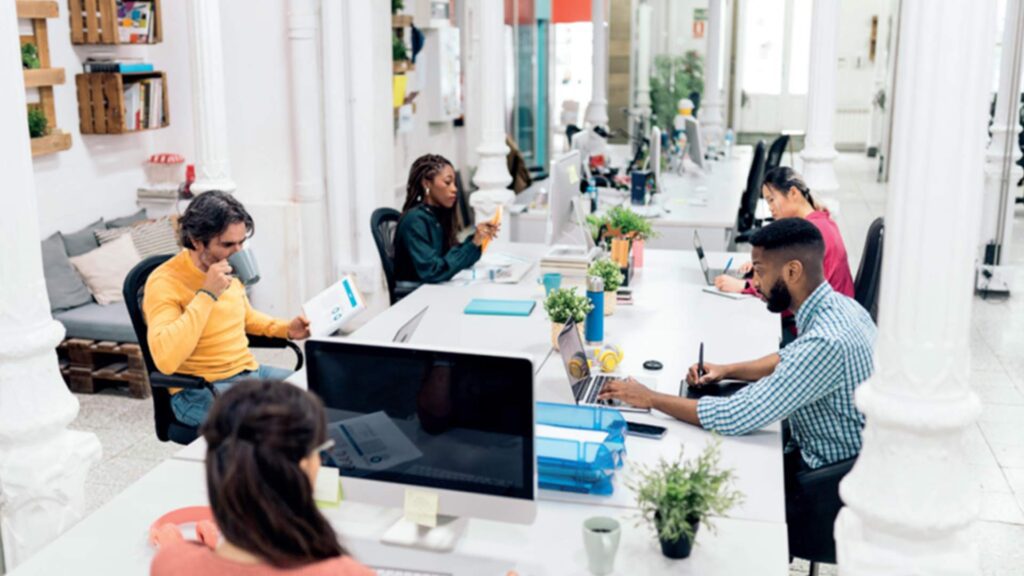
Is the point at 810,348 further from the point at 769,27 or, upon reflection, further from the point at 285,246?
the point at 769,27

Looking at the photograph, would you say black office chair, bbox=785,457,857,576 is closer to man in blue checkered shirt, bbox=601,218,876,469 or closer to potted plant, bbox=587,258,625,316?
man in blue checkered shirt, bbox=601,218,876,469

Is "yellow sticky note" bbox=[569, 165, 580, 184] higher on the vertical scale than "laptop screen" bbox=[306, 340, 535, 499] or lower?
higher

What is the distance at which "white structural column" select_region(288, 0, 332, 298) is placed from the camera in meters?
6.39

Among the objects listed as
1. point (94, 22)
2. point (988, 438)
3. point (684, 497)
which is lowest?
point (988, 438)

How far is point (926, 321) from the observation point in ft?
6.86

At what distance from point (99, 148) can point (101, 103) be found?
335 mm

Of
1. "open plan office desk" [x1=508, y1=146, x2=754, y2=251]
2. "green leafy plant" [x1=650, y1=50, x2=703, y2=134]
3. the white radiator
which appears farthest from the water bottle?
the white radiator

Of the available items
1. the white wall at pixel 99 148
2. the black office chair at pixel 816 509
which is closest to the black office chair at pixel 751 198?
the white wall at pixel 99 148

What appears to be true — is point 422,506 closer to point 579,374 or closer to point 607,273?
point 579,374

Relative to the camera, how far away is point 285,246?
21.8 ft

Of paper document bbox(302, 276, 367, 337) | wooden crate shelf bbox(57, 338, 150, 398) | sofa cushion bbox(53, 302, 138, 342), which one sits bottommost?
wooden crate shelf bbox(57, 338, 150, 398)

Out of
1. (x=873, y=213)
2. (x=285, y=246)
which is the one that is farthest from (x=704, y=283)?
(x=873, y=213)

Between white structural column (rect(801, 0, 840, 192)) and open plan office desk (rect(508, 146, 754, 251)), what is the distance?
2.01ft

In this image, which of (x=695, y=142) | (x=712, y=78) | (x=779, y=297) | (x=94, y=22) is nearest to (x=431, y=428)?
(x=779, y=297)
